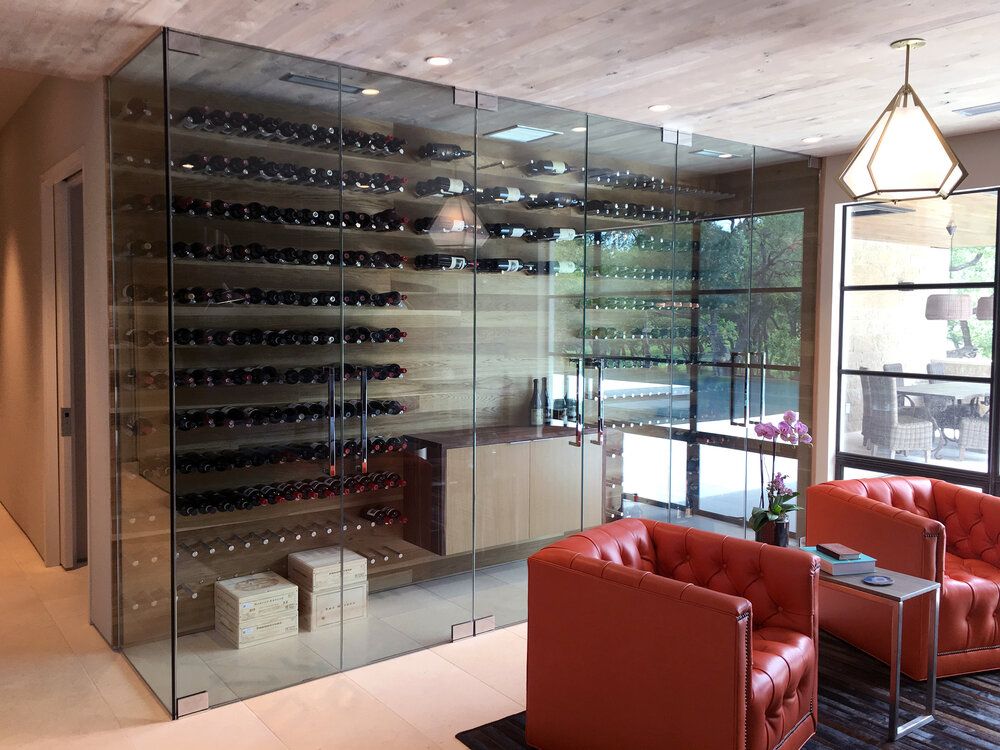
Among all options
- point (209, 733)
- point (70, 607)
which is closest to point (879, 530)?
point (209, 733)

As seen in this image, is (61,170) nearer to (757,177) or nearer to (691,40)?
(691,40)

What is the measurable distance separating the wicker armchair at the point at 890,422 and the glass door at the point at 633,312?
1.48 meters

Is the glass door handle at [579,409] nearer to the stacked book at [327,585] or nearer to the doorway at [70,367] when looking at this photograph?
the stacked book at [327,585]

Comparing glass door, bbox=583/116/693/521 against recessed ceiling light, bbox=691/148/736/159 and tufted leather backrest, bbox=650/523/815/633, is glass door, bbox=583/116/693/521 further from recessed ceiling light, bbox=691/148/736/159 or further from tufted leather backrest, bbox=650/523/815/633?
tufted leather backrest, bbox=650/523/815/633

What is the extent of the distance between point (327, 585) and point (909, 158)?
10.2ft

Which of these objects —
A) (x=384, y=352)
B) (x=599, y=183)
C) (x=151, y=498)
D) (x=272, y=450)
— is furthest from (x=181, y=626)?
(x=599, y=183)

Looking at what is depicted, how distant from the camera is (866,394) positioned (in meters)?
6.04

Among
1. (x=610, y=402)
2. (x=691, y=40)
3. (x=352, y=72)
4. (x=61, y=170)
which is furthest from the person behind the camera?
(x=610, y=402)

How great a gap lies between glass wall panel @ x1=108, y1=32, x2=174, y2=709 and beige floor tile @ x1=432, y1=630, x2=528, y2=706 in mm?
1354

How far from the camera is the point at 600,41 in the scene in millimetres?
3480

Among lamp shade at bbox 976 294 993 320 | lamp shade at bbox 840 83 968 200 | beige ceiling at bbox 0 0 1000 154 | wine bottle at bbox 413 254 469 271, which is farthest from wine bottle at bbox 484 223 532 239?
lamp shade at bbox 976 294 993 320

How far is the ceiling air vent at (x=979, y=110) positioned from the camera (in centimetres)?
463

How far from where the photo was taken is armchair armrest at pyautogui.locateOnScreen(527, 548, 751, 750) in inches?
104

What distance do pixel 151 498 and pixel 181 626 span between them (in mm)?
570
